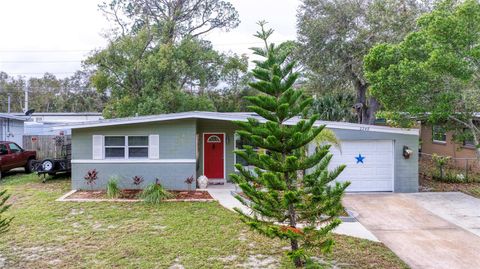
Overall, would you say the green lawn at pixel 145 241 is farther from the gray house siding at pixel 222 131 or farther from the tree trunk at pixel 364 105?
the tree trunk at pixel 364 105

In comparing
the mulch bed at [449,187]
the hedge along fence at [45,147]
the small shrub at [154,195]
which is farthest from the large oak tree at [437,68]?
the hedge along fence at [45,147]

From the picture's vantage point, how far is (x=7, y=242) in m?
7.59

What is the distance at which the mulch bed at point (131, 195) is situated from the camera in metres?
11.9

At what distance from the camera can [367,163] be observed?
498 inches

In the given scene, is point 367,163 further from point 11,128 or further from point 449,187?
point 11,128

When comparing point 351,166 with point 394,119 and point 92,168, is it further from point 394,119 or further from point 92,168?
point 92,168

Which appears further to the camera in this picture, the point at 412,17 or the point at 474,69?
the point at 412,17

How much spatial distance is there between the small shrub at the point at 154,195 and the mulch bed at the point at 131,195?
338mm

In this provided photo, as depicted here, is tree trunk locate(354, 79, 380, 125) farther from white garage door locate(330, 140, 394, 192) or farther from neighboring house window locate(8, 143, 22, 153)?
neighboring house window locate(8, 143, 22, 153)

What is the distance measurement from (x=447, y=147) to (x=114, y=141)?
1643 centimetres

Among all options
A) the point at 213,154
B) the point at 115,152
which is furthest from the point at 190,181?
the point at 115,152

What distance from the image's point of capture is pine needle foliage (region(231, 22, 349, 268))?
5.96m

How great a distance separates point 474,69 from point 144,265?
976 cm

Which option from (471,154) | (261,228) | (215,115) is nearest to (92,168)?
(215,115)
